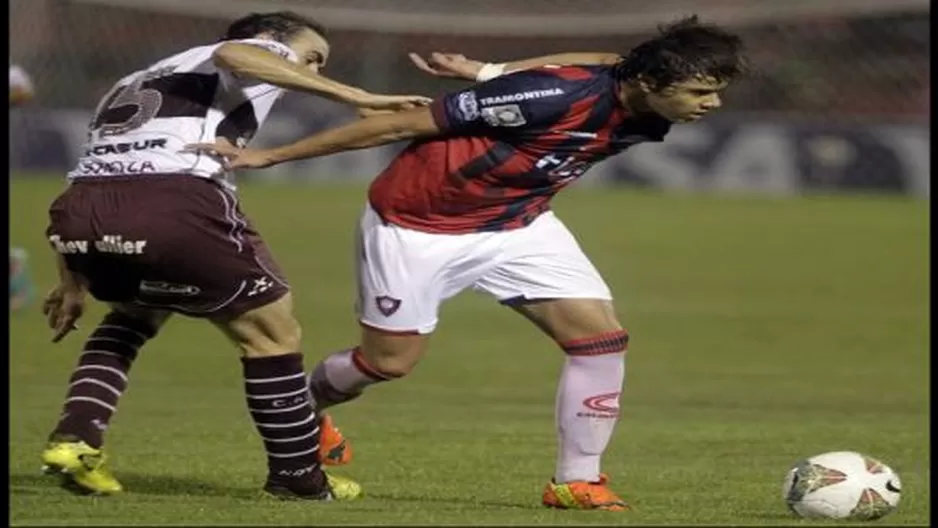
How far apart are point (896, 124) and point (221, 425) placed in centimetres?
2387

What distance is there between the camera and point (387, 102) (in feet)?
31.0

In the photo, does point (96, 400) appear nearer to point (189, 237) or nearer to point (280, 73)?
point (189, 237)

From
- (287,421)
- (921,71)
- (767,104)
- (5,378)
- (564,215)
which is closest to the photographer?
(287,421)

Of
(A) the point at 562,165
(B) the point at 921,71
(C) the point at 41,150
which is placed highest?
(A) the point at 562,165

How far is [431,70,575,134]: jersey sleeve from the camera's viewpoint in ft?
31.4

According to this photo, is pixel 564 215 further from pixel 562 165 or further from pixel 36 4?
pixel 562 165

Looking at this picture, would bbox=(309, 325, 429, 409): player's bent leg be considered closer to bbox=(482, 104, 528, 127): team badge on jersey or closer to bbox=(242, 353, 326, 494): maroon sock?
bbox=(242, 353, 326, 494): maroon sock

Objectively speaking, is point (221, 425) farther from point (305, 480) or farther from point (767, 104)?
point (767, 104)

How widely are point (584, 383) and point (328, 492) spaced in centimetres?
113

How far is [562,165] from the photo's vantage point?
9.90 m

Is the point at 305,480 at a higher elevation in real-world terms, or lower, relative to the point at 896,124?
higher

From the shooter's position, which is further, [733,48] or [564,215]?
[564,215]

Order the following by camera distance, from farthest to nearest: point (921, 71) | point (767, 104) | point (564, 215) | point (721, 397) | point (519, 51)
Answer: point (767, 104) → point (564, 215) → point (921, 71) → point (519, 51) → point (721, 397)

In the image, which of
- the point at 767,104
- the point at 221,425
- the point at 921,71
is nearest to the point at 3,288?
the point at 221,425
